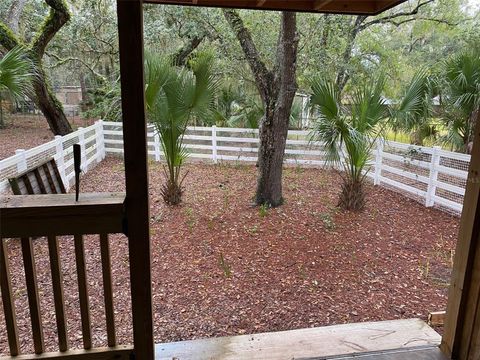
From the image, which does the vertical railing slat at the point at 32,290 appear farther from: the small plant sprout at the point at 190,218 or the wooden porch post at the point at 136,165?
the small plant sprout at the point at 190,218

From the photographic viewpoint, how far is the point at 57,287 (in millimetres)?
1266

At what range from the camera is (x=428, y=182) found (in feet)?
15.5

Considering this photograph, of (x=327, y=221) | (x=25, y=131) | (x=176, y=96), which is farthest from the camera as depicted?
(x=25, y=131)

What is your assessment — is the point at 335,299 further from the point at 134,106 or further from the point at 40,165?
the point at 40,165

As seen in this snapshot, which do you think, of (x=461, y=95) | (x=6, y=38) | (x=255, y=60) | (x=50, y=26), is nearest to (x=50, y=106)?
(x=6, y=38)

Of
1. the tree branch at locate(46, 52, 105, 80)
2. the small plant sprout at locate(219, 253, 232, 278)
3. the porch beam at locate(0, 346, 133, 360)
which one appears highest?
the tree branch at locate(46, 52, 105, 80)

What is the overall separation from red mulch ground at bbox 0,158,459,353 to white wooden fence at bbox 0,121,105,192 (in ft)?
1.32

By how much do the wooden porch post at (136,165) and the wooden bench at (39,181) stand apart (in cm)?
219

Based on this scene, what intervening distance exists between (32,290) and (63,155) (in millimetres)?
3426

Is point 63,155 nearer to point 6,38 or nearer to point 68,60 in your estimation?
point 6,38

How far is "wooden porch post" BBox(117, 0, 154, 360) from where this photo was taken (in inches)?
41.9

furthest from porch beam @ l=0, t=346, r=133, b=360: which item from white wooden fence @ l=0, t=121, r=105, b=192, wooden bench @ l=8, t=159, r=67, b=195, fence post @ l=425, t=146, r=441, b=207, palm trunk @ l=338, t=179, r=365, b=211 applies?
fence post @ l=425, t=146, r=441, b=207

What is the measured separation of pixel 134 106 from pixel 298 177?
17.0 ft

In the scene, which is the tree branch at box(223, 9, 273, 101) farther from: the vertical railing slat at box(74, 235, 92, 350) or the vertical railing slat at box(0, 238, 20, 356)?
the vertical railing slat at box(0, 238, 20, 356)
